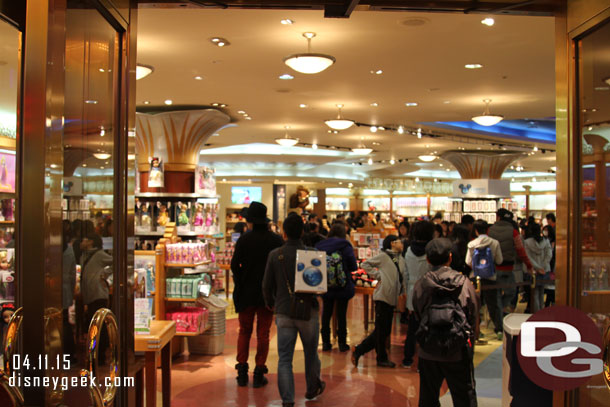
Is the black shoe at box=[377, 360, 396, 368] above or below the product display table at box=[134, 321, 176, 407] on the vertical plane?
below

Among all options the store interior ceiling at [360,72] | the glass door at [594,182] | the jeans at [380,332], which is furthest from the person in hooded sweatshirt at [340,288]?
the glass door at [594,182]

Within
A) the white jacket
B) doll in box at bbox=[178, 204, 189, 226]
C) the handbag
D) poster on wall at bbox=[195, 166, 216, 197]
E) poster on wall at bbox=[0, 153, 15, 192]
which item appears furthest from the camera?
poster on wall at bbox=[195, 166, 216, 197]

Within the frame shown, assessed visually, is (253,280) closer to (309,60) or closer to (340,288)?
(340,288)

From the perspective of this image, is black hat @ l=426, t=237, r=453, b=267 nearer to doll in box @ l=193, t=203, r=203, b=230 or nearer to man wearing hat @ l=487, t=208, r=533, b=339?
man wearing hat @ l=487, t=208, r=533, b=339

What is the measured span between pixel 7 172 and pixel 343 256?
482 centimetres

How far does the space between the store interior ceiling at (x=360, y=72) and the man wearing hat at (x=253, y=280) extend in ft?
6.24


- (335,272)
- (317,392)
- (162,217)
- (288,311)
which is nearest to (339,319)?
(335,272)

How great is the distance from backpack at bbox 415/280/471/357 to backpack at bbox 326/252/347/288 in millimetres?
2864

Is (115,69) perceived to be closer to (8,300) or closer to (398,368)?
(8,300)

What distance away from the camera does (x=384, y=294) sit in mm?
6309

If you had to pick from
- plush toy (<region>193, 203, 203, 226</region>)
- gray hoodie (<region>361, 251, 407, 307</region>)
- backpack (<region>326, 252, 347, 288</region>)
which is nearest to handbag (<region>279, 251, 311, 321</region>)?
gray hoodie (<region>361, 251, 407, 307</region>)

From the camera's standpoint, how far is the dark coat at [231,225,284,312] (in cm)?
570

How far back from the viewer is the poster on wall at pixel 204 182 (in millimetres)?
8602

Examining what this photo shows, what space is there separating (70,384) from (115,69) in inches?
53.2
